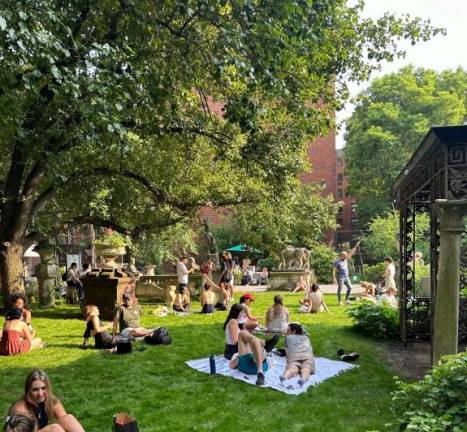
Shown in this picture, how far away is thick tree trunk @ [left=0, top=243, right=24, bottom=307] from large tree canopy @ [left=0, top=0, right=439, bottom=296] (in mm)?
39

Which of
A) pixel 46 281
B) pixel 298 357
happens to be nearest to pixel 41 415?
pixel 298 357

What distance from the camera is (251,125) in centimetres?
1047

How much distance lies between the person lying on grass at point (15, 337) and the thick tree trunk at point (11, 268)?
15.5ft

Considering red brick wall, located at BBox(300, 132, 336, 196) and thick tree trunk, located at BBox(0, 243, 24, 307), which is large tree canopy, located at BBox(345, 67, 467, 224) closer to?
red brick wall, located at BBox(300, 132, 336, 196)

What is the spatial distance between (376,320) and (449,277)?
19.1ft

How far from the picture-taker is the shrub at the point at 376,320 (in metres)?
12.6

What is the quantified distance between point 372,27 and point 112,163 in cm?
864

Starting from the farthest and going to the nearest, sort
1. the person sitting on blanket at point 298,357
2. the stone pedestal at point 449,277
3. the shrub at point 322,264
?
the shrub at point 322,264 < the person sitting on blanket at point 298,357 < the stone pedestal at point 449,277

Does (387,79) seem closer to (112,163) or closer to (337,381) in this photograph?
(112,163)

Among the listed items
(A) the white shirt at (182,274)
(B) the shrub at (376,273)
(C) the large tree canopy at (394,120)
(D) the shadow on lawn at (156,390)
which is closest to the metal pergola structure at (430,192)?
(D) the shadow on lawn at (156,390)

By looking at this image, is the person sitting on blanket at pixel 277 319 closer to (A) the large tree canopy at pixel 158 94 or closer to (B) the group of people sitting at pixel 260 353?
(B) the group of people sitting at pixel 260 353

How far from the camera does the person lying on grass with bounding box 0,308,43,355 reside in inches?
417

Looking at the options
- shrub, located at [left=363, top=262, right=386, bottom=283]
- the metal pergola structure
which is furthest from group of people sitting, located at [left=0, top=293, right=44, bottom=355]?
shrub, located at [left=363, top=262, right=386, bottom=283]

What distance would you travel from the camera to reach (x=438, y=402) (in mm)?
5117
